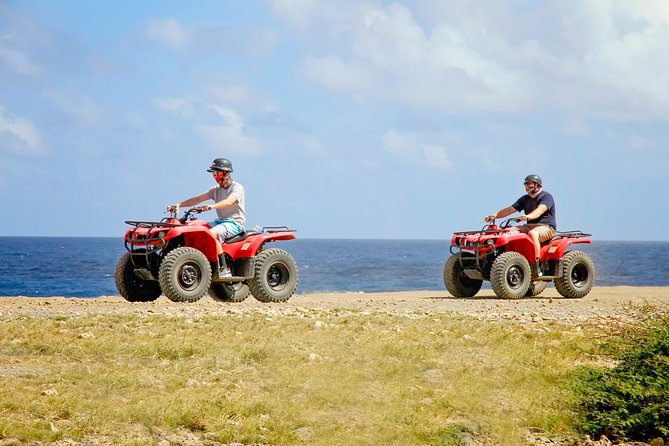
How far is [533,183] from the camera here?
17.4m

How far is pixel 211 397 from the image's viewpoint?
7.77m

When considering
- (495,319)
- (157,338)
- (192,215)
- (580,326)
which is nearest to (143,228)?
(192,215)

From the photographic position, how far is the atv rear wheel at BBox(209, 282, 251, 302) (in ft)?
52.5

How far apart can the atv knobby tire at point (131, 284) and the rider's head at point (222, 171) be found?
1.92 m

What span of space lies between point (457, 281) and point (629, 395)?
32.9 ft

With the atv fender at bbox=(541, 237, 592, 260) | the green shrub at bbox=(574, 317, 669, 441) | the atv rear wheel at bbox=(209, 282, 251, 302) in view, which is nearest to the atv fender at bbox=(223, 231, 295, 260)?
the atv rear wheel at bbox=(209, 282, 251, 302)

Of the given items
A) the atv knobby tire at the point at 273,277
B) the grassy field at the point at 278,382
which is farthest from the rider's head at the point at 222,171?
the grassy field at the point at 278,382

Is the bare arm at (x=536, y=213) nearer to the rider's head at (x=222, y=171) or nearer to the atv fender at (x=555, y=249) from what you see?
the atv fender at (x=555, y=249)

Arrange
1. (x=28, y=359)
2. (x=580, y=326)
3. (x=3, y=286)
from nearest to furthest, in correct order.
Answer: (x=28, y=359), (x=580, y=326), (x=3, y=286)

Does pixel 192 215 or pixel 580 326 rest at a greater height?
pixel 192 215

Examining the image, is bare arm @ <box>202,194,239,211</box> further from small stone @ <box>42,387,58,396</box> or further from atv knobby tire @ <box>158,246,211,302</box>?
small stone @ <box>42,387,58,396</box>

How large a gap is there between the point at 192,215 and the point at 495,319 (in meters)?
5.40

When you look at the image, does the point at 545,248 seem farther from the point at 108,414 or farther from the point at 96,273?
the point at 96,273

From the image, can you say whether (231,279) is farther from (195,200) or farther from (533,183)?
(533,183)
